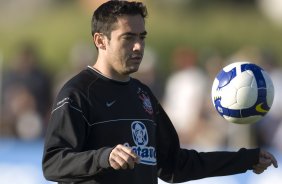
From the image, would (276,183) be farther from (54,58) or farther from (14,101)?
(54,58)

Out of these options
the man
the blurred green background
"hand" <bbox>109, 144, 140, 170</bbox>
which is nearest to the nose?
the man

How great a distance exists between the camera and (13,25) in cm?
2748

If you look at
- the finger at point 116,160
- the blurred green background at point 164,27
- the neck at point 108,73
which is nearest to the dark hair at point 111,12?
the neck at point 108,73

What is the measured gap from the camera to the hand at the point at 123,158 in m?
5.84

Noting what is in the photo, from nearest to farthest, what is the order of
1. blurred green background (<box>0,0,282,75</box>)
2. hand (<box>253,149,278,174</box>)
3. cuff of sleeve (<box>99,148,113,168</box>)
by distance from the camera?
cuff of sleeve (<box>99,148,113,168</box>), hand (<box>253,149,278,174</box>), blurred green background (<box>0,0,282,75</box>)

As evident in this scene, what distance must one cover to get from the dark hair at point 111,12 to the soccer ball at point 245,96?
0.97 metres

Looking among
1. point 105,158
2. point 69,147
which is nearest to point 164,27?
point 69,147

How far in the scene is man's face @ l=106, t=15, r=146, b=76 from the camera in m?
6.81

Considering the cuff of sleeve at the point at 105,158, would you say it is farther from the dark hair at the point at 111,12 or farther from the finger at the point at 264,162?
the finger at the point at 264,162

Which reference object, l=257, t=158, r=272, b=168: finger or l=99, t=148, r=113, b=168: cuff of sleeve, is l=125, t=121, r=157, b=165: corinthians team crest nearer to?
l=99, t=148, r=113, b=168: cuff of sleeve

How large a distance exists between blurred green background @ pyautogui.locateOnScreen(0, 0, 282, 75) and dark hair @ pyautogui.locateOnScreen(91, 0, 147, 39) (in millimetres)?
14866

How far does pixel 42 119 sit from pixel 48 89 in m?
0.59

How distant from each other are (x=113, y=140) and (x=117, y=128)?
10 centimetres

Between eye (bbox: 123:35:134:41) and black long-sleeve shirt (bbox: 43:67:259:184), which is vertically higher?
eye (bbox: 123:35:134:41)
